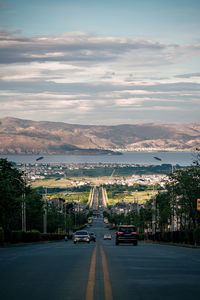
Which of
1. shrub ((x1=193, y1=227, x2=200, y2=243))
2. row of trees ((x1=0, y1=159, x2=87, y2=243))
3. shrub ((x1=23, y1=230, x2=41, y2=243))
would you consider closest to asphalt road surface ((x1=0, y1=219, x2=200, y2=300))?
shrub ((x1=193, y1=227, x2=200, y2=243))

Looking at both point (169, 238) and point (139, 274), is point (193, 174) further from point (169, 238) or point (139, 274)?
point (139, 274)

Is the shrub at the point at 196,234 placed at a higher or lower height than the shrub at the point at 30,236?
higher

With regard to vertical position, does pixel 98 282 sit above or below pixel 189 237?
above

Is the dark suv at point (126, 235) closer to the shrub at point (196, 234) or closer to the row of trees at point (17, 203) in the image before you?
the shrub at point (196, 234)

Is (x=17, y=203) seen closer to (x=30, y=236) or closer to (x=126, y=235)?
(x=30, y=236)

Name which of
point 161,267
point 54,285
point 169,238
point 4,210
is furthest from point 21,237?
point 54,285

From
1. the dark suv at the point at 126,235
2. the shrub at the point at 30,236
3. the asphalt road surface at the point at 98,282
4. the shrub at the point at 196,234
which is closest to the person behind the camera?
the asphalt road surface at the point at 98,282

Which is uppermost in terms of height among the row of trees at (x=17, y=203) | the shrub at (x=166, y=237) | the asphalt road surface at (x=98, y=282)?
the row of trees at (x=17, y=203)

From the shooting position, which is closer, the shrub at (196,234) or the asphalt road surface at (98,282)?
the asphalt road surface at (98,282)

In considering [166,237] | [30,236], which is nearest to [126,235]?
[30,236]

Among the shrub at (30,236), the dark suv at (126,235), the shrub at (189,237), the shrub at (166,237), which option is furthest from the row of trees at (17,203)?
the shrub at (166,237)

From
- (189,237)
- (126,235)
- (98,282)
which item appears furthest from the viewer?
(189,237)
